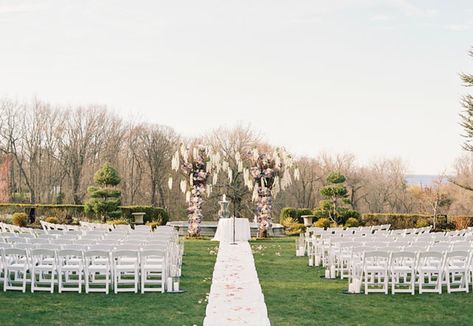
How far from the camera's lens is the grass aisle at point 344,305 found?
31.3ft

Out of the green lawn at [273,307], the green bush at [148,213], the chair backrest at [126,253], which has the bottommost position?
the green lawn at [273,307]

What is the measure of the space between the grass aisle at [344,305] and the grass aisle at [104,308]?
119 cm

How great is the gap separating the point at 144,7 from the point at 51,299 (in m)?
13.7

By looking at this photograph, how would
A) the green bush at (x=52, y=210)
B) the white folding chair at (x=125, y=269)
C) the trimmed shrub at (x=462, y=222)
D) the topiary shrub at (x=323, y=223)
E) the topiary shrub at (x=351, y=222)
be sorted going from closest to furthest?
the white folding chair at (x=125, y=269) → the topiary shrub at (x=323, y=223) → the topiary shrub at (x=351, y=222) → the trimmed shrub at (x=462, y=222) → the green bush at (x=52, y=210)

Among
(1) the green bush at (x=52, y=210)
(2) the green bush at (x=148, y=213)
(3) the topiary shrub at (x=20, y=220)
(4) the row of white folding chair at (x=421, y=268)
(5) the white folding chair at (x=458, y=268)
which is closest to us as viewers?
(4) the row of white folding chair at (x=421, y=268)

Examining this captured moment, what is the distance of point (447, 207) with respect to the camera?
46.0 meters

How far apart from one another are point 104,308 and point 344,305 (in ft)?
11.5

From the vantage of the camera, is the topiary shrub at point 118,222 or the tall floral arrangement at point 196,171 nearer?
the tall floral arrangement at point 196,171

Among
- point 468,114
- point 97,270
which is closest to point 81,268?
point 97,270

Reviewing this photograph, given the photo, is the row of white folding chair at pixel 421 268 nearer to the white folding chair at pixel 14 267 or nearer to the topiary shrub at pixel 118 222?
the white folding chair at pixel 14 267

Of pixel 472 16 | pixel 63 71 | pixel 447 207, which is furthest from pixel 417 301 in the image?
pixel 447 207

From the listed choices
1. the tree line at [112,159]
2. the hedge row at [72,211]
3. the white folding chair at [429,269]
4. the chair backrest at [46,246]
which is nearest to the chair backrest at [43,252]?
the chair backrest at [46,246]

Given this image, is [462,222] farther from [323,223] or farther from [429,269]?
[429,269]

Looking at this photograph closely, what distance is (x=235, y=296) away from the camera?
1138cm
